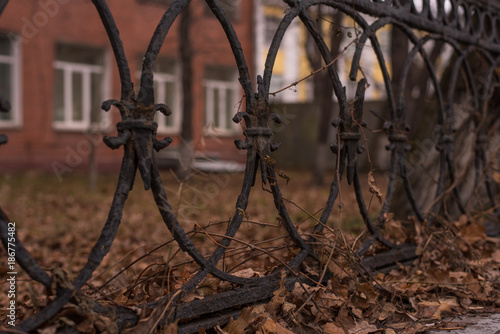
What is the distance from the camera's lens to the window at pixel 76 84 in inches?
507

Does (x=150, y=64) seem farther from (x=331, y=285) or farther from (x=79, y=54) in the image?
(x=79, y=54)

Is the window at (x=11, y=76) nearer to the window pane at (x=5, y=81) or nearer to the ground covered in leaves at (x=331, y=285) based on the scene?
the window pane at (x=5, y=81)

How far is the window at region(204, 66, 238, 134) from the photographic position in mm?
15867

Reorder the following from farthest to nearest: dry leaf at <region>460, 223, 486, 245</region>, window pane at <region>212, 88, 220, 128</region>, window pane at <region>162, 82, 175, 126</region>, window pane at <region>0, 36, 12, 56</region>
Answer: window pane at <region>212, 88, 220, 128</region>
window pane at <region>162, 82, 175, 126</region>
window pane at <region>0, 36, 12, 56</region>
dry leaf at <region>460, 223, 486, 245</region>

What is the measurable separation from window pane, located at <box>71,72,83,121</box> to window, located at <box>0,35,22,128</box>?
1482mm

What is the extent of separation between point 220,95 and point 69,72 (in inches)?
188

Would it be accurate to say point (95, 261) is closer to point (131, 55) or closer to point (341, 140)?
point (341, 140)

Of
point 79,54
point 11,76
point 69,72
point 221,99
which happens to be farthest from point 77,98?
point 221,99

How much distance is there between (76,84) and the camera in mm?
13203

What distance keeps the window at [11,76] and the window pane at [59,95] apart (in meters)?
1.03

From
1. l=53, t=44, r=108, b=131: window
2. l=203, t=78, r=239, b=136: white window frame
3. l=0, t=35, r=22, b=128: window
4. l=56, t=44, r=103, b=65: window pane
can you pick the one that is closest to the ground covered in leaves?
l=0, t=35, r=22, b=128: window

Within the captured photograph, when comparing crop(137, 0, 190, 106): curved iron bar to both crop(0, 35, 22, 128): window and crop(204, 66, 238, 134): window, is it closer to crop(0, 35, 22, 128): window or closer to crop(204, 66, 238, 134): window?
crop(0, 35, 22, 128): window

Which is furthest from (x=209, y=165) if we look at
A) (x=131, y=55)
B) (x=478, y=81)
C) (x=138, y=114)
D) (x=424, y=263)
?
(x=138, y=114)

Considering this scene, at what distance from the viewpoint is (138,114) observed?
1.24 metres
